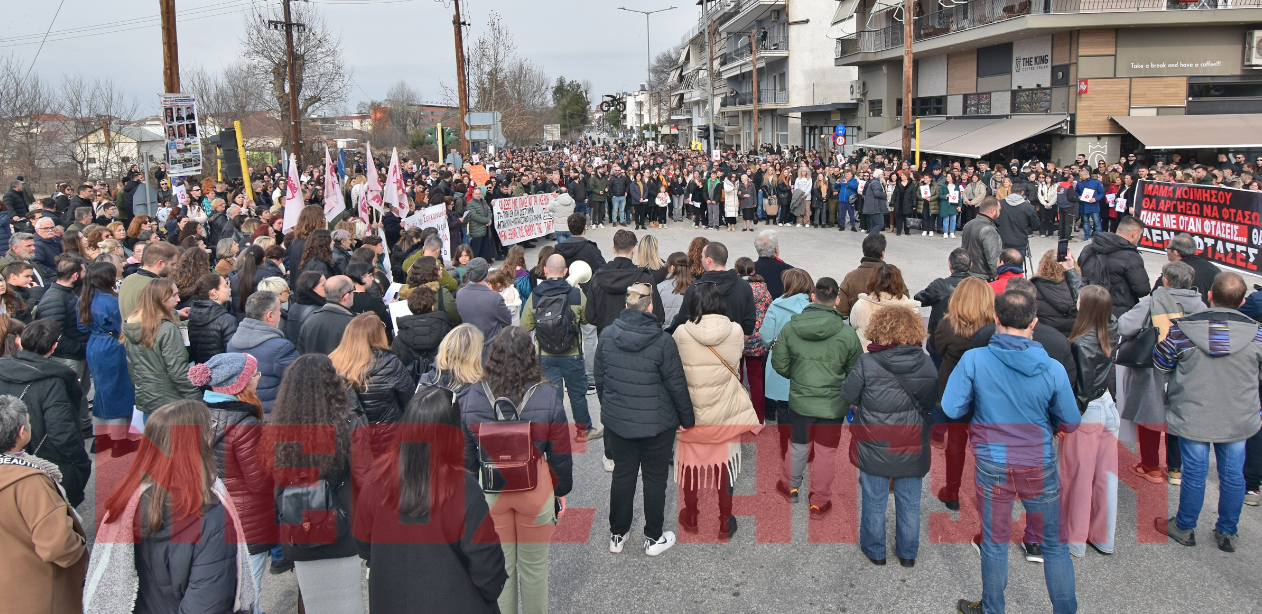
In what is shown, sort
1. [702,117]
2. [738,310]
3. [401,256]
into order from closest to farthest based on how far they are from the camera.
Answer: [738,310] < [401,256] < [702,117]

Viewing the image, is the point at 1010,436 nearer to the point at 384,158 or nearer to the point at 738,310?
the point at 738,310

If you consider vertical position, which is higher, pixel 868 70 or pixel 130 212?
pixel 868 70

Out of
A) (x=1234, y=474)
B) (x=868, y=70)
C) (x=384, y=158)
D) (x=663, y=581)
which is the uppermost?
(x=868, y=70)

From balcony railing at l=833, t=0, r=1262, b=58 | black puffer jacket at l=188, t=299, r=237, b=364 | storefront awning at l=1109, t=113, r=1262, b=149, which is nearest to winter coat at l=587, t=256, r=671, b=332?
black puffer jacket at l=188, t=299, r=237, b=364

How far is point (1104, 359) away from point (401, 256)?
796 cm

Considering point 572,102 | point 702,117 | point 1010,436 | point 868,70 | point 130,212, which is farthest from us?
point 572,102

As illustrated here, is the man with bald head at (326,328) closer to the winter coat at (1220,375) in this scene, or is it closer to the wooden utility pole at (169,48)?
the winter coat at (1220,375)

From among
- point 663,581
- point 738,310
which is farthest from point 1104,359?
point 663,581

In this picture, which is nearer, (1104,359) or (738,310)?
(1104,359)

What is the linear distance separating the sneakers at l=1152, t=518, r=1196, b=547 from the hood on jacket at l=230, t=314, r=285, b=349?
5666 mm

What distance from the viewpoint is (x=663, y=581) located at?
15.9 feet

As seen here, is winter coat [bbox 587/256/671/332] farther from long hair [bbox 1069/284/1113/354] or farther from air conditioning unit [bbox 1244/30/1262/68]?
air conditioning unit [bbox 1244/30/1262/68]

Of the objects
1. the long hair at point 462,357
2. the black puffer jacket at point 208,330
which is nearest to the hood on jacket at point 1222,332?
the long hair at point 462,357

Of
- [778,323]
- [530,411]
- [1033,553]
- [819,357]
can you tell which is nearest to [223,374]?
[530,411]
